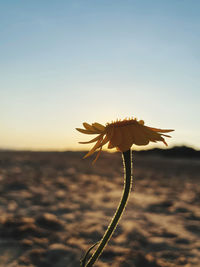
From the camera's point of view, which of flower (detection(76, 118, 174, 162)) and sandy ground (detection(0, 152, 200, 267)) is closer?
flower (detection(76, 118, 174, 162))

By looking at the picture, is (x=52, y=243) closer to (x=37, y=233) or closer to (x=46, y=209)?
(x=37, y=233)

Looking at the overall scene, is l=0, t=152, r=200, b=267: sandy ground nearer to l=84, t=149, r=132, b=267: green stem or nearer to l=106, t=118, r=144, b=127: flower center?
l=84, t=149, r=132, b=267: green stem

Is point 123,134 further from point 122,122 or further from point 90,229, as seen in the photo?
point 90,229

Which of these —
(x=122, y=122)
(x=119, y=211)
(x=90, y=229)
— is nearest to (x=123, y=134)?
(x=122, y=122)

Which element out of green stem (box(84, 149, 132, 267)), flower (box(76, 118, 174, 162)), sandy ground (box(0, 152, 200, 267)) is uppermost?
flower (box(76, 118, 174, 162))

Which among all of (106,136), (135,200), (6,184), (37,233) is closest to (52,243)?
(37,233)

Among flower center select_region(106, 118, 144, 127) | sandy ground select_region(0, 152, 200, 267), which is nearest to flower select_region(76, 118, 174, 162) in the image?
flower center select_region(106, 118, 144, 127)

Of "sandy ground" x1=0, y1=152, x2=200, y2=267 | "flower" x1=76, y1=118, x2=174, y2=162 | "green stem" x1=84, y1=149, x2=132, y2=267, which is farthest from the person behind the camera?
"sandy ground" x1=0, y1=152, x2=200, y2=267

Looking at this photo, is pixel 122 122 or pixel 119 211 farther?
pixel 122 122

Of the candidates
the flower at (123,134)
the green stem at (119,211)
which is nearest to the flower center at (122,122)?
the flower at (123,134)
